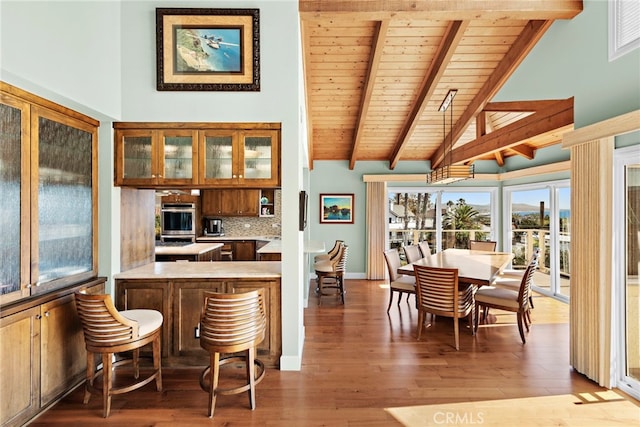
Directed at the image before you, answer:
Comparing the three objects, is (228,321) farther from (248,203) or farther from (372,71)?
(248,203)

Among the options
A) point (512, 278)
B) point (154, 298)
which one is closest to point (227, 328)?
point (154, 298)

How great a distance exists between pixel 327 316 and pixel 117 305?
253 centimetres

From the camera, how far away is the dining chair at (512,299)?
3521 millimetres

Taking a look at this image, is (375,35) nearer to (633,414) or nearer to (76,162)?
(76,162)

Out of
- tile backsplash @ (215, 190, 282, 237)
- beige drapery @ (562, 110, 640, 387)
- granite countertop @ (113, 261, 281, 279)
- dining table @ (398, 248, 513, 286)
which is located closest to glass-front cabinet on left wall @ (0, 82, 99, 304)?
granite countertop @ (113, 261, 281, 279)

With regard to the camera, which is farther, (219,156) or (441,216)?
(441,216)

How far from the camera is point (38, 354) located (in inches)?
88.8

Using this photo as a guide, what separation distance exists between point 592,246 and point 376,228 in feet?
14.5

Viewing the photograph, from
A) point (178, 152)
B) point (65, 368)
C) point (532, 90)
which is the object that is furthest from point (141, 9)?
point (532, 90)

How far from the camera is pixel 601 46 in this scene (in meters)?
2.65

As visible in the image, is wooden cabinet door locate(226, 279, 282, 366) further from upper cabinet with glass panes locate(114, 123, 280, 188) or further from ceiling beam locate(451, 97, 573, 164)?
ceiling beam locate(451, 97, 573, 164)

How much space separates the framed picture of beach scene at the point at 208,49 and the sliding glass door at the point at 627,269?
3185 millimetres

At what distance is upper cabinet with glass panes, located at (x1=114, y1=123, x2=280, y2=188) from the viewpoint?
2.98 m

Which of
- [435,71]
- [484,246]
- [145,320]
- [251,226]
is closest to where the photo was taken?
[145,320]
